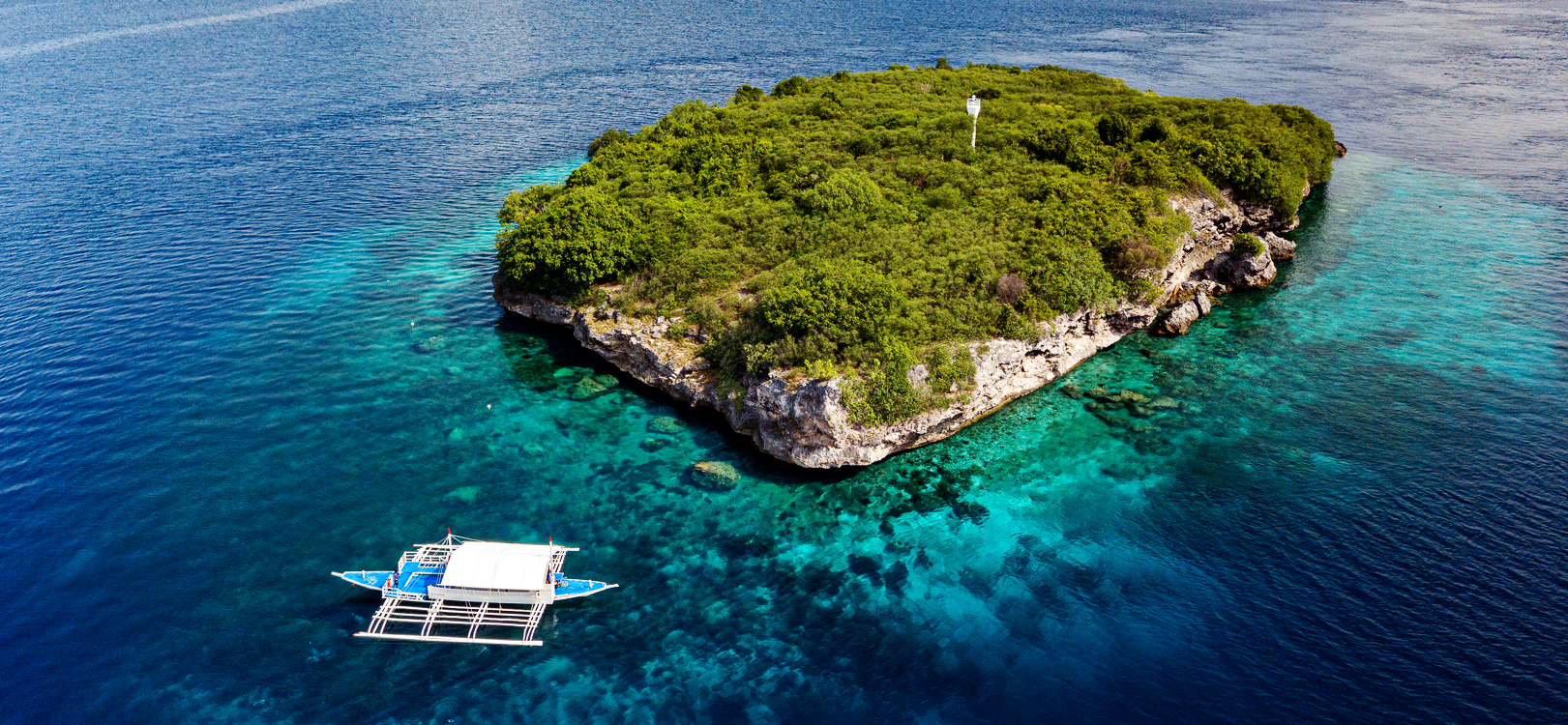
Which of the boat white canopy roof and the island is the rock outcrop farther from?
the boat white canopy roof

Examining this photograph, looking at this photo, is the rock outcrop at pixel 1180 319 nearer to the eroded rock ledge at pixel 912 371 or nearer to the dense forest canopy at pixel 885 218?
the eroded rock ledge at pixel 912 371

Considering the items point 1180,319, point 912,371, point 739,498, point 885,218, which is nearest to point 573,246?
point 885,218

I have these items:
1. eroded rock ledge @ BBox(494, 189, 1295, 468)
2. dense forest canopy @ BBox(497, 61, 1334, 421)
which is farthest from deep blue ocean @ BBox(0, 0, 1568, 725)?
dense forest canopy @ BBox(497, 61, 1334, 421)

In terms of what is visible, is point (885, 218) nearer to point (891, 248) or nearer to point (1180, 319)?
point (891, 248)

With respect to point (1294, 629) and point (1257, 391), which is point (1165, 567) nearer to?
point (1294, 629)

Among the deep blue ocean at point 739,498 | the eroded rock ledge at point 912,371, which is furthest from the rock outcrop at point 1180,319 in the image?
the deep blue ocean at point 739,498
